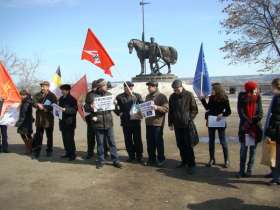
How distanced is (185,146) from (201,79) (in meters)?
1.78

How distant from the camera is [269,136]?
621cm

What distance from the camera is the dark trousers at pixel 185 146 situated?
7.22 meters

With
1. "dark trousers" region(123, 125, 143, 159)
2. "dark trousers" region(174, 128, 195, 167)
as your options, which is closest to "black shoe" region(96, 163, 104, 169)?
"dark trousers" region(123, 125, 143, 159)

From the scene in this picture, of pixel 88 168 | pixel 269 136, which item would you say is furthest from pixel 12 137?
pixel 269 136

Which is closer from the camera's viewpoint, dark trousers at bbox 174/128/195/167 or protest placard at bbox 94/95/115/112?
dark trousers at bbox 174/128/195/167

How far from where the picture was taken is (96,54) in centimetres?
841

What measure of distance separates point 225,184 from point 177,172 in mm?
1226

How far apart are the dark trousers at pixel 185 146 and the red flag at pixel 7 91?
4776mm

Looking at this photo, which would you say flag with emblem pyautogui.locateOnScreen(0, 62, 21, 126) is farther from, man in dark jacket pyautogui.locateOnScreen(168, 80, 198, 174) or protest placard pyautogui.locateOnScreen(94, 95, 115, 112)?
man in dark jacket pyautogui.locateOnScreen(168, 80, 198, 174)

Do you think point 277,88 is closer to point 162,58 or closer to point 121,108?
point 121,108

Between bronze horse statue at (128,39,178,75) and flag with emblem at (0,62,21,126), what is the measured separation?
1946 cm

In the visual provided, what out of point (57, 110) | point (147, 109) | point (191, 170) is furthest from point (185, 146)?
point (57, 110)

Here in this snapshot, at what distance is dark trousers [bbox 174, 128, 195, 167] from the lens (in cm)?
722

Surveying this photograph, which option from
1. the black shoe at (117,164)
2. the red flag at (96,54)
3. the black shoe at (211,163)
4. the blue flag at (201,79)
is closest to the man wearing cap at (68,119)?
the red flag at (96,54)
